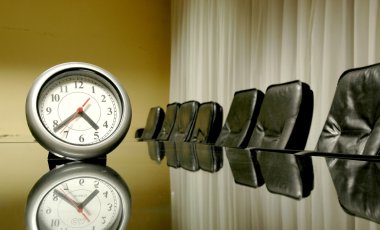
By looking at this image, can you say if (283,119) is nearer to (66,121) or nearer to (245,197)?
(66,121)

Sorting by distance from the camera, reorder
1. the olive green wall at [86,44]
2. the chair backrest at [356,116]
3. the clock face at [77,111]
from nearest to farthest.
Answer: the clock face at [77,111], the chair backrest at [356,116], the olive green wall at [86,44]

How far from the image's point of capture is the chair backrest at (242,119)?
2.37 meters

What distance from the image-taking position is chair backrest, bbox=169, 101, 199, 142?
11.2 feet

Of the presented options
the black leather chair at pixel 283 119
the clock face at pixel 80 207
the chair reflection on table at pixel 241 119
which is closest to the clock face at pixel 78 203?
the clock face at pixel 80 207

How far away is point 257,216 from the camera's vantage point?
0.41 m

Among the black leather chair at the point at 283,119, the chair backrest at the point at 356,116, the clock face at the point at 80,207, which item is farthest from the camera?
the black leather chair at the point at 283,119

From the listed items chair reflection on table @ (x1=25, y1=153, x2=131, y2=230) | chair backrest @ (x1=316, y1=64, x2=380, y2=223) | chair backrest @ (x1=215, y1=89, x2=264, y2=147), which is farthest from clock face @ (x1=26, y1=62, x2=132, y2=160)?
chair backrest @ (x1=215, y1=89, x2=264, y2=147)

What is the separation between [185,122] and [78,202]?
317 cm

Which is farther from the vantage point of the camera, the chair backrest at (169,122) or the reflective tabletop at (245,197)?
the chair backrest at (169,122)

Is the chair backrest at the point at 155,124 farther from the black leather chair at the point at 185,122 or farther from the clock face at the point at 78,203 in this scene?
the clock face at the point at 78,203

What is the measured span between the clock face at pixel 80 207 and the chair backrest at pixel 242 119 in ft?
5.93

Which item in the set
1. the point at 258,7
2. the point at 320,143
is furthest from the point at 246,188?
the point at 258,7

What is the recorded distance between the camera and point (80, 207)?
44cm

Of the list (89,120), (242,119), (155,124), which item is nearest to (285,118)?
(242,119)
